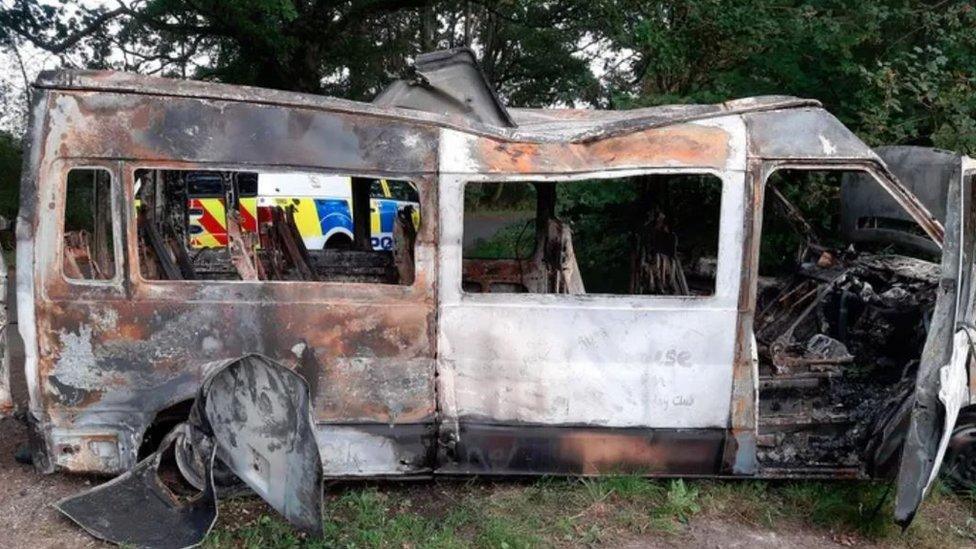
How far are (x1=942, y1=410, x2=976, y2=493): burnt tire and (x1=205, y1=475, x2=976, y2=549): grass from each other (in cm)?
8

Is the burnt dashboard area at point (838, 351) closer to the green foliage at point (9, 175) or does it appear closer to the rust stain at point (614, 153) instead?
the rust stain at point (614, 153)

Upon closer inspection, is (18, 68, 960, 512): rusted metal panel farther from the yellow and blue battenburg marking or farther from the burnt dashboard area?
the yellow and blue battenburg marking

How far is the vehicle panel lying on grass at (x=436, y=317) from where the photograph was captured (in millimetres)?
4020

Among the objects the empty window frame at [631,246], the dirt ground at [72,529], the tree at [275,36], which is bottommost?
the dirt ground at [72,529]

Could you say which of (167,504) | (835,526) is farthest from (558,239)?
(167,504)

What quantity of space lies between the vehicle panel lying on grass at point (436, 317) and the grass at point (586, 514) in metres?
0.17

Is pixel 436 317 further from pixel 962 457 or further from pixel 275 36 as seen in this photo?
pixel 275 36

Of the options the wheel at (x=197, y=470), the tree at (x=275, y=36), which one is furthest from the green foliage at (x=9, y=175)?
the wheel at (x=197, y=470)

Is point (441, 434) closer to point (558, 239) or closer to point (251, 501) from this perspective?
point (251, 501)

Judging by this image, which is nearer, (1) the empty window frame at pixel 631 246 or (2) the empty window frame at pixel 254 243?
(2) the empty window frame at pixel 254 243

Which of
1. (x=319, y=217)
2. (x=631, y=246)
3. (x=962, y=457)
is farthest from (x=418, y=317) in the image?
(x=319, y=217)

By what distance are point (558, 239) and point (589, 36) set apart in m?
14.7

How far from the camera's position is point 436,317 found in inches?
167

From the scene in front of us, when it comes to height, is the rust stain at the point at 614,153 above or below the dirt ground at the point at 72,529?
above
